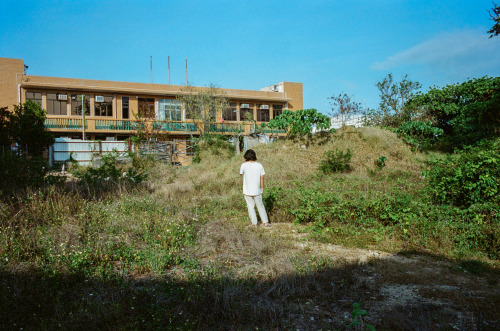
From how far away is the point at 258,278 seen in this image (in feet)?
13.0

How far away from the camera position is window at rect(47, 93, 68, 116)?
26031mm

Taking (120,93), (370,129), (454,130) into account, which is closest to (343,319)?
(370,129)

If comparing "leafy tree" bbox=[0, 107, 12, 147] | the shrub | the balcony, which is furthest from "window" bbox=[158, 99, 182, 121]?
the shrub

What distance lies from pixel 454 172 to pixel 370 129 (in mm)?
8571

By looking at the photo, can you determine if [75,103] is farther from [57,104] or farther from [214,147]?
[214,147]

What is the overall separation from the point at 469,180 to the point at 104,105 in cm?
2715

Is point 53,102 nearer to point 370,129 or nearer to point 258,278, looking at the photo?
point 370,129

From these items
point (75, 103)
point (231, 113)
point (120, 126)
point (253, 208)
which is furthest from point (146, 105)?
point (253, 208)

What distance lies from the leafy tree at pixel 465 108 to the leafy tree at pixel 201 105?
15.1m

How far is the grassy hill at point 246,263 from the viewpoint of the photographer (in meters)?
3.10

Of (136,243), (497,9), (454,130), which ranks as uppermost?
(497,9)

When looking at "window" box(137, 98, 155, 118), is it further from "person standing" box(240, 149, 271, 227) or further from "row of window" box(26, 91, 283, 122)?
"person standing" box(240, 149, 271, 227)

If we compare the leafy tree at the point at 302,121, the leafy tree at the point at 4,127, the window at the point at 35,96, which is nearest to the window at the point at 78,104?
the window at the point at 35,96

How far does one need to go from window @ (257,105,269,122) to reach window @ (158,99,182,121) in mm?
7850
